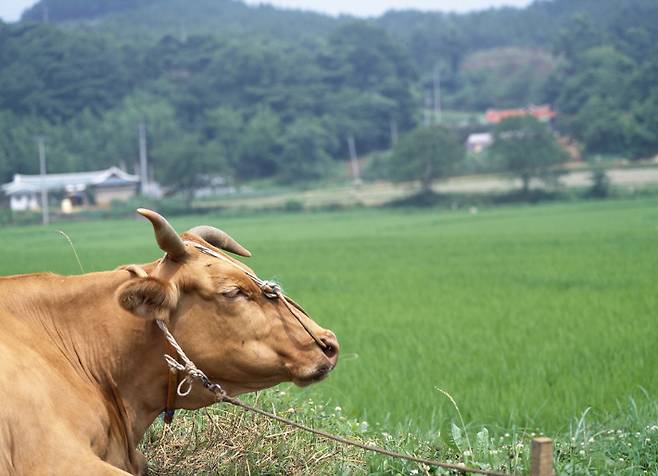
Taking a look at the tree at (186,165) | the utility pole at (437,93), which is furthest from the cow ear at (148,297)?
the utility pole at (437,93)

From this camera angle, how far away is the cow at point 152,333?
3.34 meters

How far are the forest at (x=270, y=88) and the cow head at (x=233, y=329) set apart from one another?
1130 inches

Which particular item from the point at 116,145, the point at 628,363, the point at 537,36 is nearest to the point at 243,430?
the point at 628,363

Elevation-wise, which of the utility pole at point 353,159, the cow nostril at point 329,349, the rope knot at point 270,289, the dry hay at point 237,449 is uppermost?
the rope knot at point 270,289

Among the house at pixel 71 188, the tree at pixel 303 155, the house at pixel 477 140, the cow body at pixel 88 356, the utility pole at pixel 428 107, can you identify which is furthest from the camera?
the utility pole at pixel 428 107

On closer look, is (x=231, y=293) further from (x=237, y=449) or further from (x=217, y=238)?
(x=237, y=449)

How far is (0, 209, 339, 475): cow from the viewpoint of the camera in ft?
11.0

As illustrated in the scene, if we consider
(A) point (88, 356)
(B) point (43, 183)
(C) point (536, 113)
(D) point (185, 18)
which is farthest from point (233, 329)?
(D) point (185, 18)

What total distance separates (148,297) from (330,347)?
2.10 ft

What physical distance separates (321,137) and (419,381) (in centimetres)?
6355

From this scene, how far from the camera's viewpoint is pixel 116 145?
55.6 m

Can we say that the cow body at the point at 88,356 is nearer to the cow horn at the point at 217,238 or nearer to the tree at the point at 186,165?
the cow horn at the point at 217,238

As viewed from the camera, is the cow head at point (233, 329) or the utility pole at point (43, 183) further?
the utility pole at point (43, 183)

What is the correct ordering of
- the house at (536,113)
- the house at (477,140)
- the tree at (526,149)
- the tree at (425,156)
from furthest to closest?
the house at (477,140)
the house at (536,113)
the tree at (425,156)
the tree at (526,149)
